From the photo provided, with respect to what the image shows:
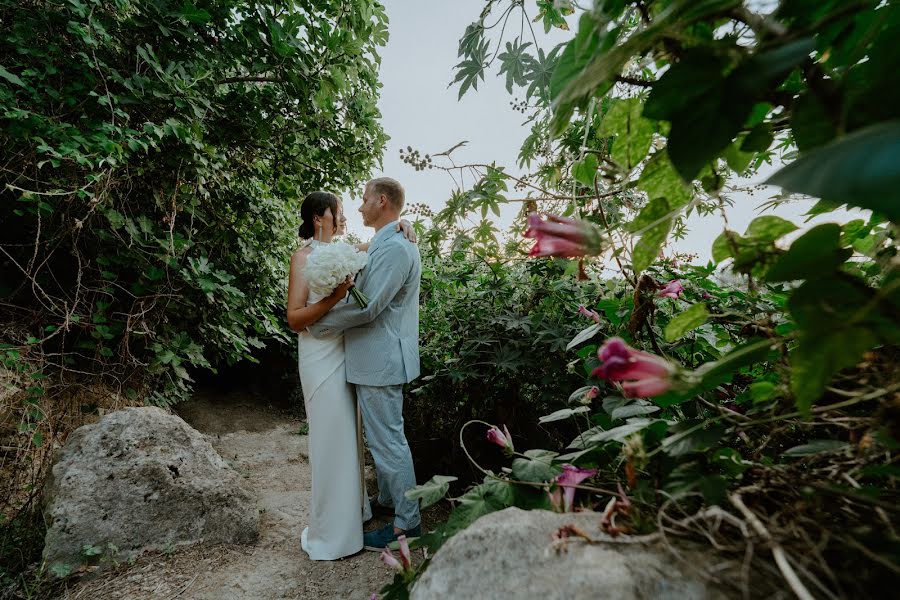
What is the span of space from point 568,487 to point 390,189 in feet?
8.17

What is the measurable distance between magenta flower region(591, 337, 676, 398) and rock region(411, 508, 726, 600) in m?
0.20

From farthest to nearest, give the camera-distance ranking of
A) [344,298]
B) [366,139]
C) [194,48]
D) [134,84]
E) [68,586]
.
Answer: [366,139], [344,298], [194,48], [134,84], [68,586]

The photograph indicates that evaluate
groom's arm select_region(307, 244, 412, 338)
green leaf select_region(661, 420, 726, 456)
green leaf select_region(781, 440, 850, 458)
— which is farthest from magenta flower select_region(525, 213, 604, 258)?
groom's arm select_region(307, 244, 412, 338)

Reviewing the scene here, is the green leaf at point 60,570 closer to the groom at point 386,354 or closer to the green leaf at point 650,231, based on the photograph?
the groom at point 386,354

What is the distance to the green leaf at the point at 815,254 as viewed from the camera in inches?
15.9

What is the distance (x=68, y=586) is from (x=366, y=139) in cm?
349

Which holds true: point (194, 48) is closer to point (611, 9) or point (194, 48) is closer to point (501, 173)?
point (501, 173)

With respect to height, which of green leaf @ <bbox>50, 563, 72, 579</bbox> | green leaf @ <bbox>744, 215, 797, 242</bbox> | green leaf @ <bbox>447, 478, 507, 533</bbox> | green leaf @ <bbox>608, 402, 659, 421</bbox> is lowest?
green leaf @ <bbox>50, 563, 72, 579</bbox>

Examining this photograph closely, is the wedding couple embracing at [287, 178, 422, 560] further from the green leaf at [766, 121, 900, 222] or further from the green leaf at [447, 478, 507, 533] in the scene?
the green leaf at [766, 121, 900, 222]

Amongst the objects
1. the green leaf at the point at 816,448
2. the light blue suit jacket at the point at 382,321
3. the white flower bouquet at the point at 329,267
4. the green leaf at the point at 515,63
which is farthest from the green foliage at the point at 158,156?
the green leaf at the point at 816,448

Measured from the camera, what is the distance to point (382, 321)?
257cm

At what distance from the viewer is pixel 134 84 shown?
2.27 m

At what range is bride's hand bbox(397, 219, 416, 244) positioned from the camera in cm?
266

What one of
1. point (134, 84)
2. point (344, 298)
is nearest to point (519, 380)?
point (344, 298)
